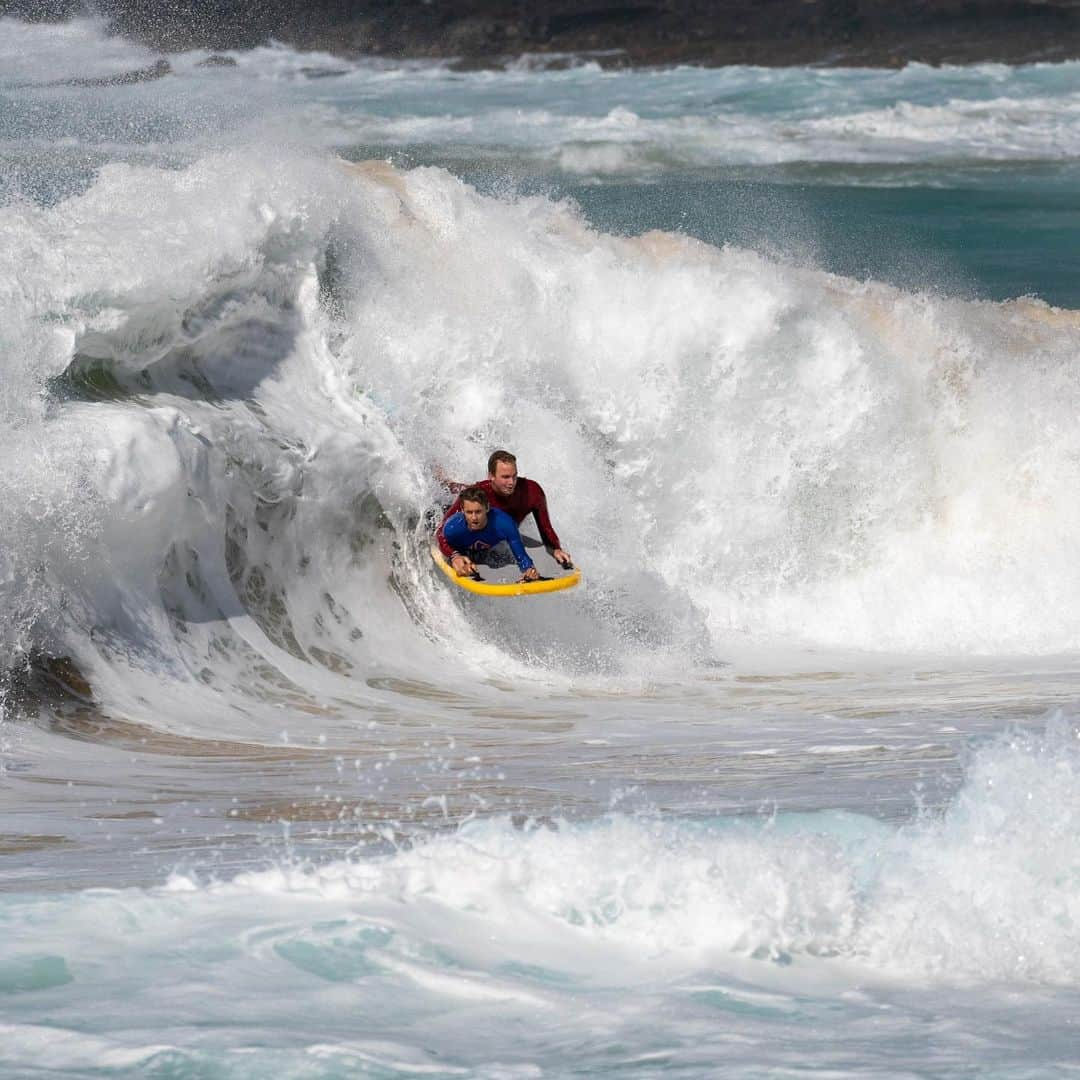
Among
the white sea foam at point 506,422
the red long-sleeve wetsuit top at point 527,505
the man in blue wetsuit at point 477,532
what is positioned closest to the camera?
the white sea foam at point 506,422

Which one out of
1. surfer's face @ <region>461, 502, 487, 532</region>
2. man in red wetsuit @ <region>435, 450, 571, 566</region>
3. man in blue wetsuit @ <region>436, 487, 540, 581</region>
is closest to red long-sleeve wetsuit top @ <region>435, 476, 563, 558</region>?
man in red wetsuit @ <region>435, 450, 571, 566</region>

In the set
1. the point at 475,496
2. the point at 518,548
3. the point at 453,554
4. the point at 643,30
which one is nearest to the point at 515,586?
the point at 518,548

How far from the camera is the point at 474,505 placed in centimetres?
884

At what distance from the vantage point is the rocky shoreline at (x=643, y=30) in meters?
47.6

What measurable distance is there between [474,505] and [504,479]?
0.33 metres

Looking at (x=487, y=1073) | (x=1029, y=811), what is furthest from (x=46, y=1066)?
(x=1029, y=811)

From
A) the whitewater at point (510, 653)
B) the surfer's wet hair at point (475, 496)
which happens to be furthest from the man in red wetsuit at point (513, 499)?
the whitewater at point (510, 653)

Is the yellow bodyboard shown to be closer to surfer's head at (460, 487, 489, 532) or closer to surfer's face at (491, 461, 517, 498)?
surfer's head at (460, 487, 489, 532)

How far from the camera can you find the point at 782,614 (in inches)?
461

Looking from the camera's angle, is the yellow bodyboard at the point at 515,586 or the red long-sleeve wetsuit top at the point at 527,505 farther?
the red long-sleeve wetsuit top at the point at 527,505

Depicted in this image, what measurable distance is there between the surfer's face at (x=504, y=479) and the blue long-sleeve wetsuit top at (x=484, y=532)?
0.14 meters

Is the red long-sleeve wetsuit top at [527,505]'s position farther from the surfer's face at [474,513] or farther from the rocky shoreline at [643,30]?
the rocky shoreline at [643,30]

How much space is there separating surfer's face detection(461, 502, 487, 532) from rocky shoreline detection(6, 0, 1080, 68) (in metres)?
39.8

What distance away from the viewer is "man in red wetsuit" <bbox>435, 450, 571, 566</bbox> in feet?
29.8
